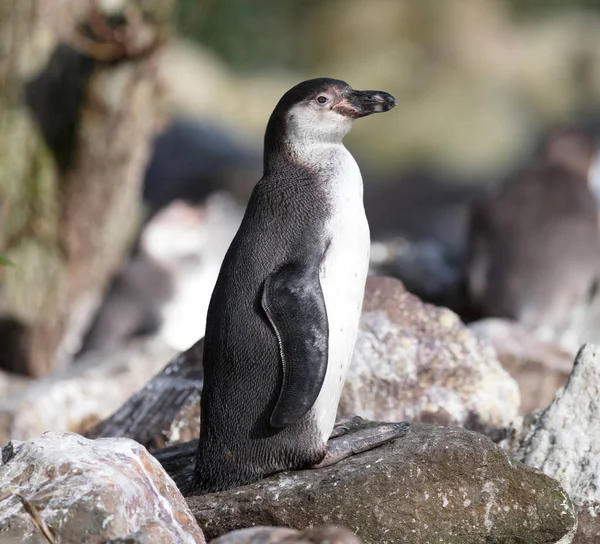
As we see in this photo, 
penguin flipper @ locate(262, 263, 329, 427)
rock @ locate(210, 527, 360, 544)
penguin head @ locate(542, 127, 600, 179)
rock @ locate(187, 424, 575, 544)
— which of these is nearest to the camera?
rock @ locate(210, 527, 360, 544)

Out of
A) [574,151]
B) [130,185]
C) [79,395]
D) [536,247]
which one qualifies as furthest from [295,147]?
[574,151]

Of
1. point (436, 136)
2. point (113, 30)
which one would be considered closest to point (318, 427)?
point (113, 30)

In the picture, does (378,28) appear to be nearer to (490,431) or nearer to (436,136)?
(436,136)

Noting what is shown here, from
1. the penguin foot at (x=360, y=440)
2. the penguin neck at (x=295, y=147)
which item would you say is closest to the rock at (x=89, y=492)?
the penguin foot at (x=360, y=440)

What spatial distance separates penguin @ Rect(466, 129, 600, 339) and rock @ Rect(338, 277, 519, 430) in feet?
13.3

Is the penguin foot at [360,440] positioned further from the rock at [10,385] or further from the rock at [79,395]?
the rock at [10,385]

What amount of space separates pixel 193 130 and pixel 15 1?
6832 millimetres

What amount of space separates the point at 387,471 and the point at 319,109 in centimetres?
134

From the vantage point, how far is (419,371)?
5.14 metres

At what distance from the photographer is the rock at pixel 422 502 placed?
3.72 metres

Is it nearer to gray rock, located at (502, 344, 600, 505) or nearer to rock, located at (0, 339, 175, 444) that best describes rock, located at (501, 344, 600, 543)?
gray rock, located at (502, 344, 600, 505)

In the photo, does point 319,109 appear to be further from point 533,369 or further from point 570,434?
point 533,369

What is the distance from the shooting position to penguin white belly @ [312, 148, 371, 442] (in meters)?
4.03

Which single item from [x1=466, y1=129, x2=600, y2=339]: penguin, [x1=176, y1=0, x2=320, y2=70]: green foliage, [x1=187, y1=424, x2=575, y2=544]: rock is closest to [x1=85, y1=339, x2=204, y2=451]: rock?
[x1=187, y1=424, x2=575, y2=544]: rock
